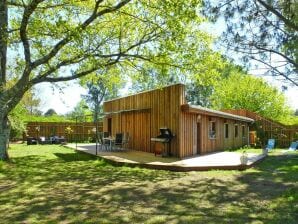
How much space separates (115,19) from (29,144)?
1488cm

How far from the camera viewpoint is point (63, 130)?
1211 inches

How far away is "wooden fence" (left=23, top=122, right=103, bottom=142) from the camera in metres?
29.7

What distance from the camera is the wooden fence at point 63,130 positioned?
29703 millimetres

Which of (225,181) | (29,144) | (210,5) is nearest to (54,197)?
(225,181)

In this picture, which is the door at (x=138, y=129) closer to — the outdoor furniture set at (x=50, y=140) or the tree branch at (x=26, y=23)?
the tree branch at (x=26, y=23)

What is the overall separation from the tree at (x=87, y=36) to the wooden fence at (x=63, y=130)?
1490cm

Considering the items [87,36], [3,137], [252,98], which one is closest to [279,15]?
[87,36]

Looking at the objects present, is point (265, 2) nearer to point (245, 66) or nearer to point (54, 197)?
point (245, 66)

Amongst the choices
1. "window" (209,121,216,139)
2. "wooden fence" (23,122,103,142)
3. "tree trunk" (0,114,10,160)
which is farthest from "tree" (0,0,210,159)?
"wooden fence" (23,122,103,142)

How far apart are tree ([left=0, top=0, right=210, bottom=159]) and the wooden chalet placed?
206 cm

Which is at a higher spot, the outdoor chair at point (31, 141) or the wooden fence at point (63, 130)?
the wooden fence at point (63, 130)

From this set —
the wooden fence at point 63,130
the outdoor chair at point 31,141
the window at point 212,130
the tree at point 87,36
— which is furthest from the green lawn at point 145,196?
the wooden fence at point 63,130

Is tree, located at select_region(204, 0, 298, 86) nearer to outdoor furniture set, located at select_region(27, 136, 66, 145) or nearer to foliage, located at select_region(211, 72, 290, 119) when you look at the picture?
outdoor furniture set, located at select_region(27, 136, 66, 145)

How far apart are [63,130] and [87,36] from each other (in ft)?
60.0
